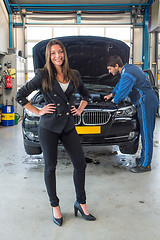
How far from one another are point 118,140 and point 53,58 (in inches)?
58.8

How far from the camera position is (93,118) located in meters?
2.76

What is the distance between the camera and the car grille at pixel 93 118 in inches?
109

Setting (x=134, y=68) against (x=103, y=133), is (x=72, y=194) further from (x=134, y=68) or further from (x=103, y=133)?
(x=134, y=68)

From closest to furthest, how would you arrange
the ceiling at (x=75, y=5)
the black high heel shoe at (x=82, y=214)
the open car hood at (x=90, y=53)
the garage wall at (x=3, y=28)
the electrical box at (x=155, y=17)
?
the black high heel shoe at (x=82, y=214)
the open car hood at (x=90, y=53)
the electrical box at (x=155, y=17)
the garage wall at (x=3, y=28)
the ceiling at (x=75, y=5)

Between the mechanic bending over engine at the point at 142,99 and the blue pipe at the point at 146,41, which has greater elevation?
the blue pipe at the point at 146,41

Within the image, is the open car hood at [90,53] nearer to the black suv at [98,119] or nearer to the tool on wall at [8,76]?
the black suv at [98,119]

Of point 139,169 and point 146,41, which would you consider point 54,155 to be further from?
point 146,41

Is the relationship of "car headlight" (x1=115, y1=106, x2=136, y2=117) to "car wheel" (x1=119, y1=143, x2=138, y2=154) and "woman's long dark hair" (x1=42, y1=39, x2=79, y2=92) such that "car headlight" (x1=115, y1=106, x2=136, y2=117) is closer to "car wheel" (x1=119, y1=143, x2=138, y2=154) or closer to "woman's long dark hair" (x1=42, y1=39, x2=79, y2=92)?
"car wheel" (x1=119, y1=143, x2=138, y2=154)

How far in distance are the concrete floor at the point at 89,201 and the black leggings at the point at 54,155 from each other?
22 cm

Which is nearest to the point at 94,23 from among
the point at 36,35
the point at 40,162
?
the point at 36,35

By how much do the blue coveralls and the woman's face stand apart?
1.20 metres

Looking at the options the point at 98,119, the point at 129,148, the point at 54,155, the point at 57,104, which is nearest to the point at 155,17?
the point at 129,148

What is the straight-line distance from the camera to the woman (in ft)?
5.41

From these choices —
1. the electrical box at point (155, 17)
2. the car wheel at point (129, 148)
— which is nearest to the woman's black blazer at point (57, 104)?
the car wheel at point (129, 148)
